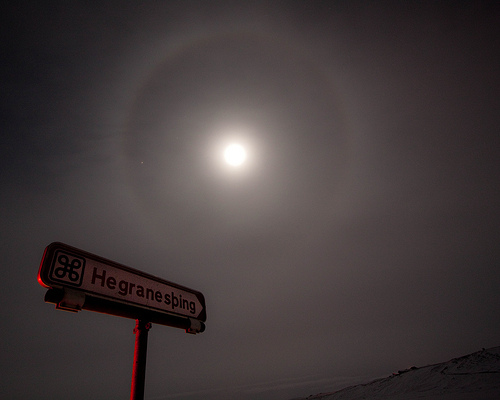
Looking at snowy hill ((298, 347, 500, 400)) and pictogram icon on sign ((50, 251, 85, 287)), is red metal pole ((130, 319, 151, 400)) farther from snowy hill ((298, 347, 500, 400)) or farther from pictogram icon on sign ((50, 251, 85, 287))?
snowy hill ((298, 347, 500, 400))

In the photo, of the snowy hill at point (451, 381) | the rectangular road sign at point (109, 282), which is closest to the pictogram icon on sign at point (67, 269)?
the rectangular road sign at point (109, 282)

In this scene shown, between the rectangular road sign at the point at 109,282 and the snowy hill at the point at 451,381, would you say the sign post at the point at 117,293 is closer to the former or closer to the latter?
the rectangular road sign at the point at 109,282

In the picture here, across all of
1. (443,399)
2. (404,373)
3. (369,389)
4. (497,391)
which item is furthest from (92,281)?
(369,389)

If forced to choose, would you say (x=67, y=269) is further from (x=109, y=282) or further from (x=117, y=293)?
(x=117, y=293)

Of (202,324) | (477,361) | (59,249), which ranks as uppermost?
(59,249)

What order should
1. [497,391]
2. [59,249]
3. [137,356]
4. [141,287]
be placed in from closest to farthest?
[59,249] → [137,356] → [141,287] → [497,391]

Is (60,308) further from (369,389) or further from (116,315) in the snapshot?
(369,389)

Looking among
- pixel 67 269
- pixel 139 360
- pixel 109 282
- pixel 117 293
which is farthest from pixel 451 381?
pixel 67 269
